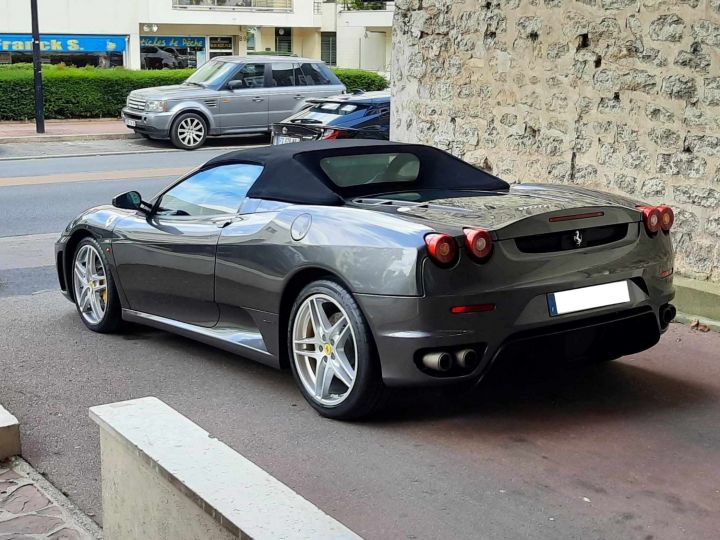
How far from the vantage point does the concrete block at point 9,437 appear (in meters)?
4.78

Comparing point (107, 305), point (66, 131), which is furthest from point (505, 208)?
point (66, 131)

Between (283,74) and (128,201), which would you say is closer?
(128,201)

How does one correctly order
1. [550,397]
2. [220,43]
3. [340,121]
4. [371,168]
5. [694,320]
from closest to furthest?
[550,397]
[371,168]
[694,320]
[340,121]
[220,43]

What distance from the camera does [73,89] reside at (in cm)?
2589

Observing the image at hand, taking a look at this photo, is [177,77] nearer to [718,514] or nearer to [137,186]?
[137,186]

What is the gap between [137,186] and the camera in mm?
15664

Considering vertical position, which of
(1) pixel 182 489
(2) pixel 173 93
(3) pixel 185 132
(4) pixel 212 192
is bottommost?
(3) pixel 185 132

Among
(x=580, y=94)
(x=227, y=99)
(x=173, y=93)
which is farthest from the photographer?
(x=227, y=99)

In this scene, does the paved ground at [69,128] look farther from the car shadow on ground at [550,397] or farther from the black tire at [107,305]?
the car shadow on ground at [550,397]

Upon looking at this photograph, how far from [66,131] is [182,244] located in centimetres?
1840

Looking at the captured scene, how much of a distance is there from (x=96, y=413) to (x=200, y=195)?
2823mm

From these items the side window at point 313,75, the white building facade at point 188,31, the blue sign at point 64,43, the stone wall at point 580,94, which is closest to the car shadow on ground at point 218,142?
the side window at point 313,75

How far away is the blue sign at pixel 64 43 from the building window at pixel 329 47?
1357 cm

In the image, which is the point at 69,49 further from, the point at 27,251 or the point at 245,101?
the point at 27,251
